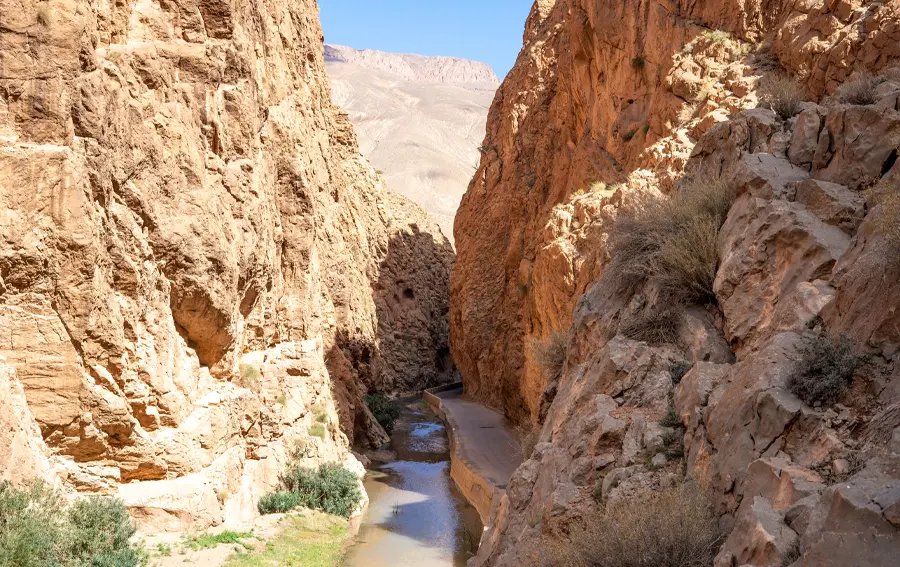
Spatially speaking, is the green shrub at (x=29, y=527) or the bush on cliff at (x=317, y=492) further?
the bush on cliff at (x=317, y=492)

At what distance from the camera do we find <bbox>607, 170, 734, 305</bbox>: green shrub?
9.69 metres

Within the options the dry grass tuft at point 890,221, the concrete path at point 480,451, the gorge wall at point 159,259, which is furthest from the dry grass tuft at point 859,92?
the gorge wall at point 159,259

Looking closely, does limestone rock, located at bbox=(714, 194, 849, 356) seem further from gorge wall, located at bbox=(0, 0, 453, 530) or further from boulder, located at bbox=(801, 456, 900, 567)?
gorge wall, located at bbox=(0, 0, 453, 530)

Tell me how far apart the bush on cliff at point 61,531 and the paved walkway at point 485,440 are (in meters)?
10.2

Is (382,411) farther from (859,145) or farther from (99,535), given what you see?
(859,145)

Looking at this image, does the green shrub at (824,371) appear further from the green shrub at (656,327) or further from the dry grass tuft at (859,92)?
the dry grass tuft at (859,92)

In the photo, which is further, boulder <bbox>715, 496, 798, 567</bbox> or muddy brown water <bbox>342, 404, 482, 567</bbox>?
muddy brown water <bbox>342, 404, 482, 567</bbox>

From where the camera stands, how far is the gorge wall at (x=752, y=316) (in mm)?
5113

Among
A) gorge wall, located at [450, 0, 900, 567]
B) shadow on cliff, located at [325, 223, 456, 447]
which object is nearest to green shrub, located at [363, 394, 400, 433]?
shadow on cliff, located at [325, 223, 456, 447]

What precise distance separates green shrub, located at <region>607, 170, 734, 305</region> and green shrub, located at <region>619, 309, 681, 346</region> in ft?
0.87

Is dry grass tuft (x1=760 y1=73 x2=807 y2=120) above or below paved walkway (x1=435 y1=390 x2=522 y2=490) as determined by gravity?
above

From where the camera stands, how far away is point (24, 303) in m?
12.7

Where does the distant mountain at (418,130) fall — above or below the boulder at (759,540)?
above

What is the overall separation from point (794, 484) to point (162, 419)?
12.8 meters
